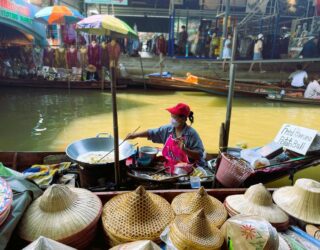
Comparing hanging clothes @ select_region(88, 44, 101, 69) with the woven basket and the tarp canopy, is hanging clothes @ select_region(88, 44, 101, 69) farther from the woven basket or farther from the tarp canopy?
the woven basket

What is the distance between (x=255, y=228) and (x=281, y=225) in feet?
2.26

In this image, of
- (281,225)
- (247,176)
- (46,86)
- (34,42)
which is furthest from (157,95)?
(281,225)

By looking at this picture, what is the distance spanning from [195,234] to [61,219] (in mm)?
953

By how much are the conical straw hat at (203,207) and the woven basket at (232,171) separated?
757 mm

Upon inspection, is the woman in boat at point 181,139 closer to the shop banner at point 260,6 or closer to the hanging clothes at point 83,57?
the shop banner at point 260,6

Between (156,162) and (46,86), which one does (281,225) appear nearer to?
(156,162)

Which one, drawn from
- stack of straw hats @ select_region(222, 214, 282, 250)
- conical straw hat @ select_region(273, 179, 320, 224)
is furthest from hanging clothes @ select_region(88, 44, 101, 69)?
stack of straw hats @ select_region(222, 214, 282, 250)

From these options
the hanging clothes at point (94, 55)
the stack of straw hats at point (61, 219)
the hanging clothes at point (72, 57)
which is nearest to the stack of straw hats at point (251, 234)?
the stack of straw hats at point (61, 219)

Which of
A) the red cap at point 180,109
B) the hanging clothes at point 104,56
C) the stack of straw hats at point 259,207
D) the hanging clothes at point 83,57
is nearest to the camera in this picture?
the stack of straw hats at point 259,207

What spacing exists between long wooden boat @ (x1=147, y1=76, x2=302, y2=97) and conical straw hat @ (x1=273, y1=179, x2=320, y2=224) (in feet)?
30.7

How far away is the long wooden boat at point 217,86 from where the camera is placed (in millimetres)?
11220

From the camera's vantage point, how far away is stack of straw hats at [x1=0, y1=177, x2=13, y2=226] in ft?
5.93

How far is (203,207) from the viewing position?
90.0 inches

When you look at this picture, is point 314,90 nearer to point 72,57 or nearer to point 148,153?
point 148,153
